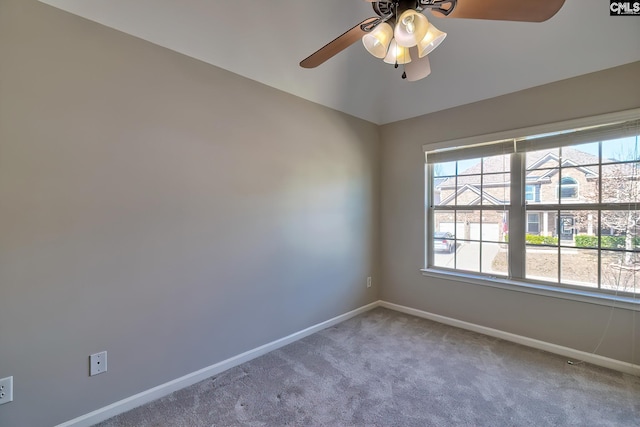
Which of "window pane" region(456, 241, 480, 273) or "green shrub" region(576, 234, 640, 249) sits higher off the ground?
"green shrub" region(576, 234, 640, 249)

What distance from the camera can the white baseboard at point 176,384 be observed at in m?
1.66

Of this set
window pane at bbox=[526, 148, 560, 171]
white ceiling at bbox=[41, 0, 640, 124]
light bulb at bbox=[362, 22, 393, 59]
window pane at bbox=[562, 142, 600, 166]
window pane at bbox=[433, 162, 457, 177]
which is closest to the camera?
light bulb at bbox=[362, 22, 393, 59]

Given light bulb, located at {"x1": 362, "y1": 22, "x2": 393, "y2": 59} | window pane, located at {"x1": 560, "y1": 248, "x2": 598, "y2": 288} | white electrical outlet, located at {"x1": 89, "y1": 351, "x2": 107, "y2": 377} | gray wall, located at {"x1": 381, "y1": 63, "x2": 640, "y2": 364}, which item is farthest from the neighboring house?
white electrical outlet, located at {"x1": 89, "y1": 351, "x2": 107, "y2": 377}

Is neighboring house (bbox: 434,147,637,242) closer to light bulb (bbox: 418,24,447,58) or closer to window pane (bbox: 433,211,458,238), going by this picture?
window pane (bbox: 433,211,458,238)

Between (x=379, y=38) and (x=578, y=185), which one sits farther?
(x=578, y=185)

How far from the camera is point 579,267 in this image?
2459mm

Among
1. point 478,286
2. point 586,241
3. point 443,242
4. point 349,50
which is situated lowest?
point 478,286

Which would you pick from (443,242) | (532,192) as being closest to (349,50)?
(532,192)

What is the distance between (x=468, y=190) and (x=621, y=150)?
1181 millimetres

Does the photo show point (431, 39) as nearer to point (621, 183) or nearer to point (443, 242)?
point (621, 183)

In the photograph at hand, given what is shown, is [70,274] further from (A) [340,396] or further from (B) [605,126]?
(B) [605,126]

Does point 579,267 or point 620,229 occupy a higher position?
point 620,229

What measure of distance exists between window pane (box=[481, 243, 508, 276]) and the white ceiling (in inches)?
60.1

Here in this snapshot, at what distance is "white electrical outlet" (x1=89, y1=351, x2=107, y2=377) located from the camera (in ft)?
5.48
